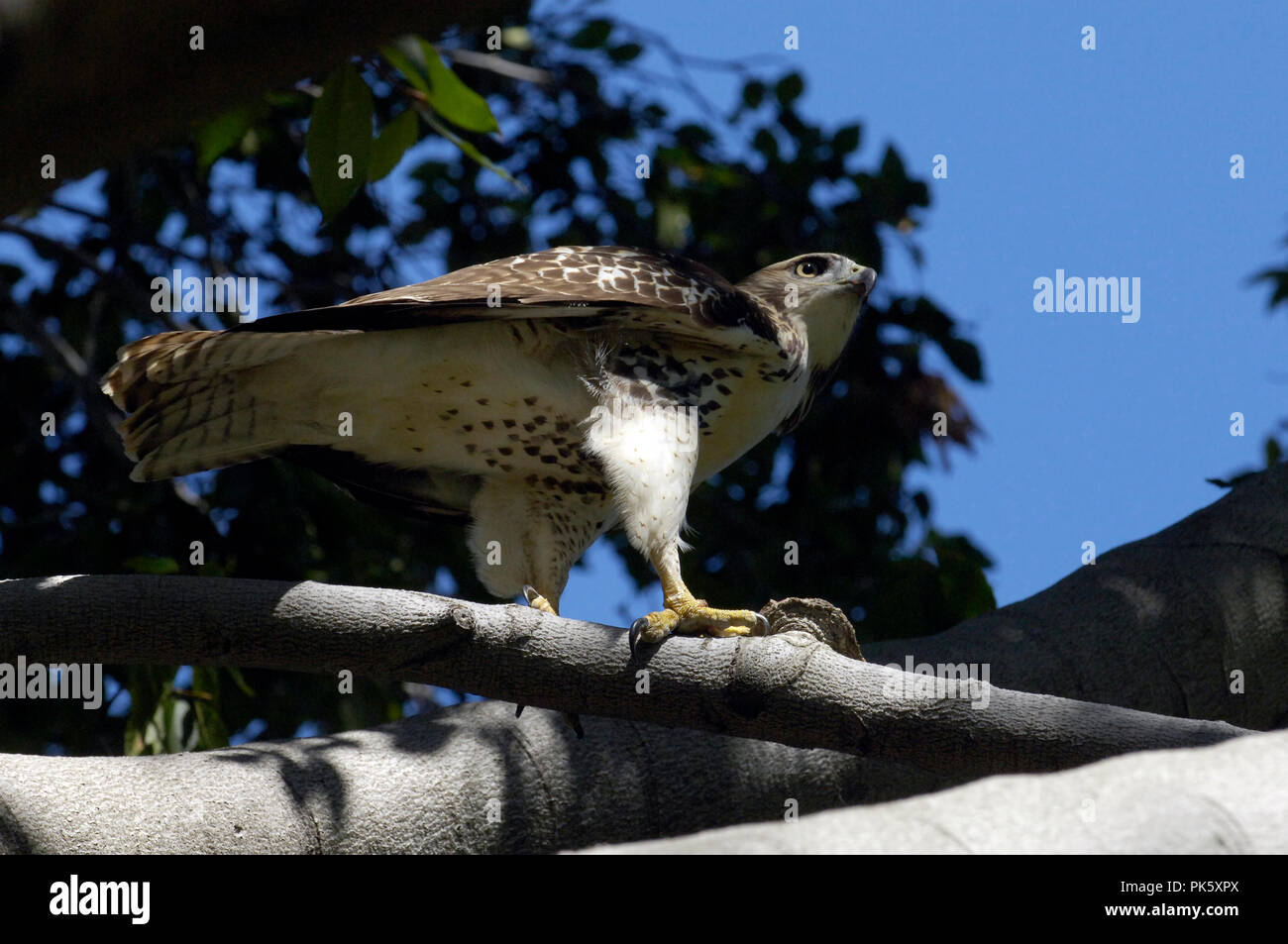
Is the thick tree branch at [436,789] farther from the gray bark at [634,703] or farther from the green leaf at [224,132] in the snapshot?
the green leaf at [224,132]

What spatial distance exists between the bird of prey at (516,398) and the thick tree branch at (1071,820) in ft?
5.86

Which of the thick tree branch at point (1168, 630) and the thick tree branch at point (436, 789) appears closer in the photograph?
the thick tree branch at point (436, 789)

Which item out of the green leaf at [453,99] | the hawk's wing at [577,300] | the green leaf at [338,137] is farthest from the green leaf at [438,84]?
the hawk's wing at [577,300]

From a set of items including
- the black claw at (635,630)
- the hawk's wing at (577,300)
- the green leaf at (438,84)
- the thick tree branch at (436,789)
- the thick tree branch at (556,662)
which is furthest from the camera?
the hawk's wing at (577,300)

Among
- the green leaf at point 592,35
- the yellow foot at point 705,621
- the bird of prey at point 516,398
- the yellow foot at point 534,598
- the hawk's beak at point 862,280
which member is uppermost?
the green leaf at point 592,35

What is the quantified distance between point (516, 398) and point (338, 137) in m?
1.00

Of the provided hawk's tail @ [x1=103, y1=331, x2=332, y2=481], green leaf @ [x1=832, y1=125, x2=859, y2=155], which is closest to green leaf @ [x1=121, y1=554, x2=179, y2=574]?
hawk's tail @ [x1=103, y1=331, x2=332, y2=481]

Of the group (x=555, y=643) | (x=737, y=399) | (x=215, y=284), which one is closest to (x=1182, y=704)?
(x=737, y=399)

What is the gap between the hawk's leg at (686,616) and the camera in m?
3.34

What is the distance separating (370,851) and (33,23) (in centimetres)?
241

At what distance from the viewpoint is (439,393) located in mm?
3975

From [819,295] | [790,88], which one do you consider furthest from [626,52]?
[819,295]

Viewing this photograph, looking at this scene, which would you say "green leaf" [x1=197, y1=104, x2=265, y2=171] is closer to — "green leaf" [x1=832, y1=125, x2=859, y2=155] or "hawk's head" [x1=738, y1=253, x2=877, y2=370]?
"hawk's head" [x1=738, y1=253, x2=877, y2=370]

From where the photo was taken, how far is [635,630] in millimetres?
3002
